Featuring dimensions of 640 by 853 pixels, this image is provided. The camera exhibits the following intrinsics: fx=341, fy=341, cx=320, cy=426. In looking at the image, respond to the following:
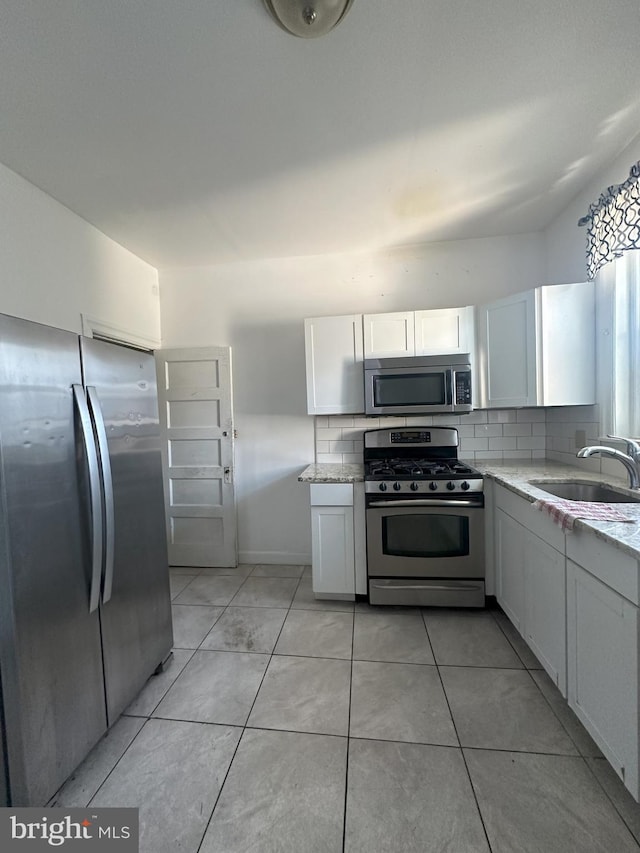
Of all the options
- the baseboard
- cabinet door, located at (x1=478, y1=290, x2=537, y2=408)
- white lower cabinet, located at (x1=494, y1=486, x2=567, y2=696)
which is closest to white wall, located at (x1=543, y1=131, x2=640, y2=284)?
cabinet door, located at (x1=478, y1=290, x2=537, y2=408)

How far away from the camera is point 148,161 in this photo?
1819 mm

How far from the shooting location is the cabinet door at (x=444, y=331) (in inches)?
101

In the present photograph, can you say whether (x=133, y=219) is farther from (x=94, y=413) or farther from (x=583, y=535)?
(x=583, y=535)

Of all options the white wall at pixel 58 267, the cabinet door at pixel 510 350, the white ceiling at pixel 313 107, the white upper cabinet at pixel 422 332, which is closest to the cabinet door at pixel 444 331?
the white upper cabinet at pixel 422 332

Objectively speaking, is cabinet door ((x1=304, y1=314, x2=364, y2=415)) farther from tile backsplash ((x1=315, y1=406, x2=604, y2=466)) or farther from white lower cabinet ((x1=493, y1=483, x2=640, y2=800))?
white lower cabinet ((x1=493, y1=483, x2=640, y2=800))

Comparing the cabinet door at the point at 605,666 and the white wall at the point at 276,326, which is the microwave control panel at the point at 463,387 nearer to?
the white wall at the point at 276,326

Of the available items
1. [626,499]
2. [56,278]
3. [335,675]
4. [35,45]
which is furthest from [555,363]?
[56,278]

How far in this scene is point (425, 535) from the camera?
2.31 metres

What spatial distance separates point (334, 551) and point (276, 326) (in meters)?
1.96

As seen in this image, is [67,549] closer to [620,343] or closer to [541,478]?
[541,478]

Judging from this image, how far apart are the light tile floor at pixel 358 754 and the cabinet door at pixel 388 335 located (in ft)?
6.23

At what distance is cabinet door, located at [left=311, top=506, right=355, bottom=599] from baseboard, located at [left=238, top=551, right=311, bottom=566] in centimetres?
67

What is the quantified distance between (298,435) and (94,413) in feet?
6.11

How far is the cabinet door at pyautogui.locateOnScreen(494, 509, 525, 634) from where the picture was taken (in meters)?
1.88
